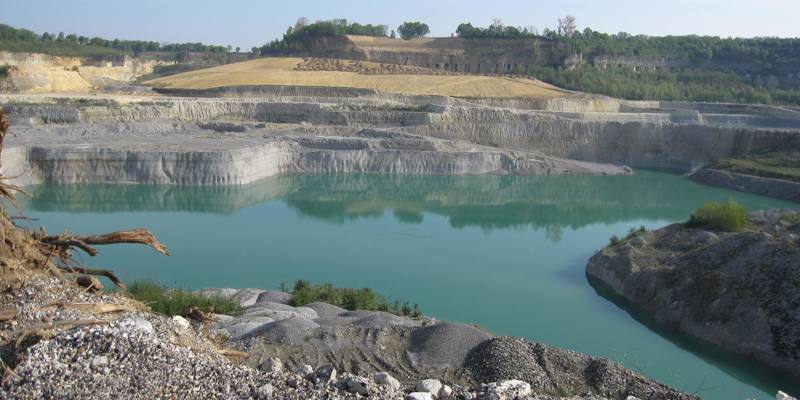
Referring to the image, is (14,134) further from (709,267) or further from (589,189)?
(709,267)

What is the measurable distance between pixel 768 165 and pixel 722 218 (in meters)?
19.4

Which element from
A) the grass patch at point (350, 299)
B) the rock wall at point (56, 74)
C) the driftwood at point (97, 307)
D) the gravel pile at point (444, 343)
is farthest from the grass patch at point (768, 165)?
the rock wall at point (56, 74)

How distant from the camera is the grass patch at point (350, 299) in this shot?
14.2m

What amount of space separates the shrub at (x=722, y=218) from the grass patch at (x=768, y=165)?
15978mm

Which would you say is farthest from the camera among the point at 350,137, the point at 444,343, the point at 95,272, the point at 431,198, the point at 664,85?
the point at 664,85

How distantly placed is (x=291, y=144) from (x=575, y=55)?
44.2m

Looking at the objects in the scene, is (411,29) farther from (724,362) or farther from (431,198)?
(724,362)

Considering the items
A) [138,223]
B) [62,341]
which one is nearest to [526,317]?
[62,341]

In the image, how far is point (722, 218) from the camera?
19.7 meters

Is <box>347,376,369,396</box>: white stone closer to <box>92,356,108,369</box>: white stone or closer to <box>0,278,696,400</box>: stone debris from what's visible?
<box>0,278,696,400</box>: stone debris

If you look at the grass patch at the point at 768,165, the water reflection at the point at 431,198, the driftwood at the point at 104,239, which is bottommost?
the water reflection at the point at 431,198

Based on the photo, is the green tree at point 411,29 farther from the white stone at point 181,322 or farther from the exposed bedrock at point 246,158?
the white stone at point 181,322

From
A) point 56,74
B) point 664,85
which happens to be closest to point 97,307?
point 56,74

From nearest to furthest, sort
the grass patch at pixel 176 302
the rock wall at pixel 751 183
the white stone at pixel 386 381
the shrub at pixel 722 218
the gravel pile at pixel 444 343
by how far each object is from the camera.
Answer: the white stone at pixel 386 381, the gravel pile at pixel 444 343, the grass patch at pixel 176 302, the shrub at pixel 722 218, the rock wall at pixel 751 183
